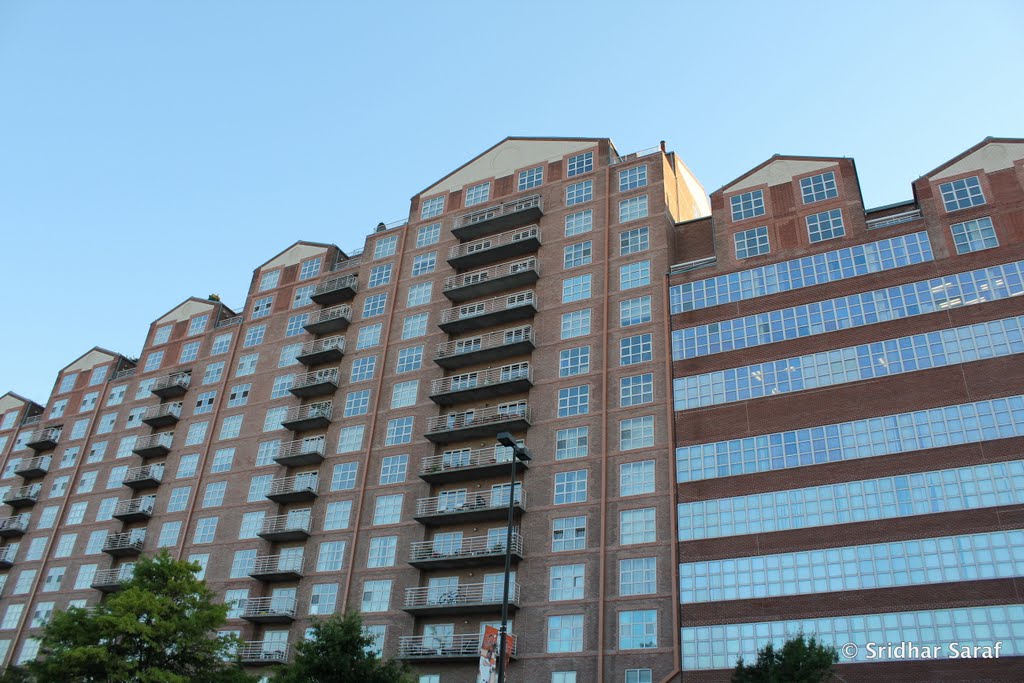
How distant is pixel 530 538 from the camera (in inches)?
1772

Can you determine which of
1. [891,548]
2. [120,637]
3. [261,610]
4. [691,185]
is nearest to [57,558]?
[261,610]

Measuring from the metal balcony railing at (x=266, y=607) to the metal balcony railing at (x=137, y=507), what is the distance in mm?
12877

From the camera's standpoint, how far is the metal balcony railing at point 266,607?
4994 cm

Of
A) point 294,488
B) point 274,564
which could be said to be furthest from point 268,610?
point 294,488

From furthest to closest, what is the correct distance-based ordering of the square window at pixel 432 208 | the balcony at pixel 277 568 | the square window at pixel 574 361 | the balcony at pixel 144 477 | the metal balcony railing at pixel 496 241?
the square window at pixel 432 208 → the balcony at pixel 144 477 → the metal balcony railing at pixel 496 241 → the balcony at pixel 277 568 → the square window at pixel 574 361

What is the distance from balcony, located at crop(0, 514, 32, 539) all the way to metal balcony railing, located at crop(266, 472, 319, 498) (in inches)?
1000

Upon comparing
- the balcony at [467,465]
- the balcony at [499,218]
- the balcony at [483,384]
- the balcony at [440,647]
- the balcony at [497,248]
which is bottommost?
the balcony at [440,647]

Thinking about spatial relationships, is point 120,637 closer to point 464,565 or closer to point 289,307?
point 464,565

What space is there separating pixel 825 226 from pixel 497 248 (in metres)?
19.9

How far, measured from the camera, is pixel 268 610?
5106 centimetres

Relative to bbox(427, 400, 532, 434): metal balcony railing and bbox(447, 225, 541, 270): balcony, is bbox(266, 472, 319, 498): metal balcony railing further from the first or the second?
bbox(447, 225, 541, 270): balcony

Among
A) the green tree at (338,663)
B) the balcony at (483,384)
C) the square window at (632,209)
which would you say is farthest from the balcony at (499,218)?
the green tree at (338,663)

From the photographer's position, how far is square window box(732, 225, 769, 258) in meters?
47.0

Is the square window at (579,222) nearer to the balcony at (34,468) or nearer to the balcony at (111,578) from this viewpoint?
the balcony at (111,578)
